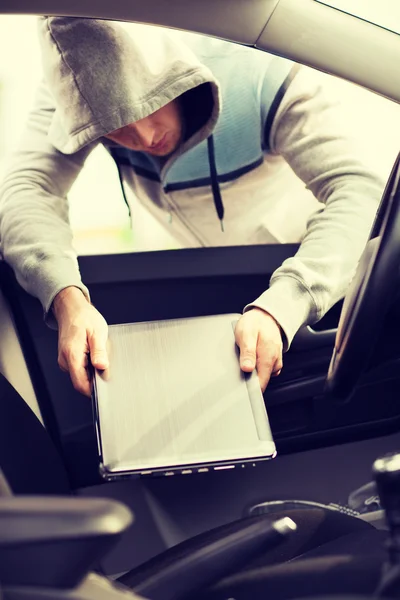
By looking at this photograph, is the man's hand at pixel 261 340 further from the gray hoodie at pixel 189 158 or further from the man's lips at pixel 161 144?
the man's lips at pixel 161 144

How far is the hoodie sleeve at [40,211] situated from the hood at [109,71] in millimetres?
189

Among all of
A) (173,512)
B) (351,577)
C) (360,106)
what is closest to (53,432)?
(173,512)

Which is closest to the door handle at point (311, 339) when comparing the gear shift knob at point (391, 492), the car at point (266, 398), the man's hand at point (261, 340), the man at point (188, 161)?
the car at point (266, 398)

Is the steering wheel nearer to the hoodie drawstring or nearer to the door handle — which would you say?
the door handle

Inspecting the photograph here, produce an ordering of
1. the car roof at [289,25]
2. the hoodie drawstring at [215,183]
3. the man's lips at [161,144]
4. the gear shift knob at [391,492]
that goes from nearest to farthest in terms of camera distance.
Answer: the gear shift knob at [391,492], the car roof at [289,25], the man's lips at [161,144], the hoodie drawstring at [215,183]

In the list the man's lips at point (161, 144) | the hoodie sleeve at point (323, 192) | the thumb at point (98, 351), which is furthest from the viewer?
the man's lips at point (161, 144)

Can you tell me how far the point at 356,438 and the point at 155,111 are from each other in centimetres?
74

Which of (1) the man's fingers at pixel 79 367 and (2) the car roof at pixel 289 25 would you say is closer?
(2) the car roof at pixel 289 25

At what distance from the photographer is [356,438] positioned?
141 cm

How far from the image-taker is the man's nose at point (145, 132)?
1.19 m

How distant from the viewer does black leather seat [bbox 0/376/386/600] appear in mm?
764

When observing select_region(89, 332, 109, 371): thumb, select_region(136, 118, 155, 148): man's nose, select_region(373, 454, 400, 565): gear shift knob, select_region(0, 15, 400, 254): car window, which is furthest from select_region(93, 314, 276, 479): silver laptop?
select_region(0, 15, 400, 254): car window

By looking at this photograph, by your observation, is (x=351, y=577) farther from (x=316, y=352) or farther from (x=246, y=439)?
(x=316, y=352)

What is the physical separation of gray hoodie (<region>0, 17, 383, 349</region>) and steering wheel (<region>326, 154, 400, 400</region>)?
0.25 m
